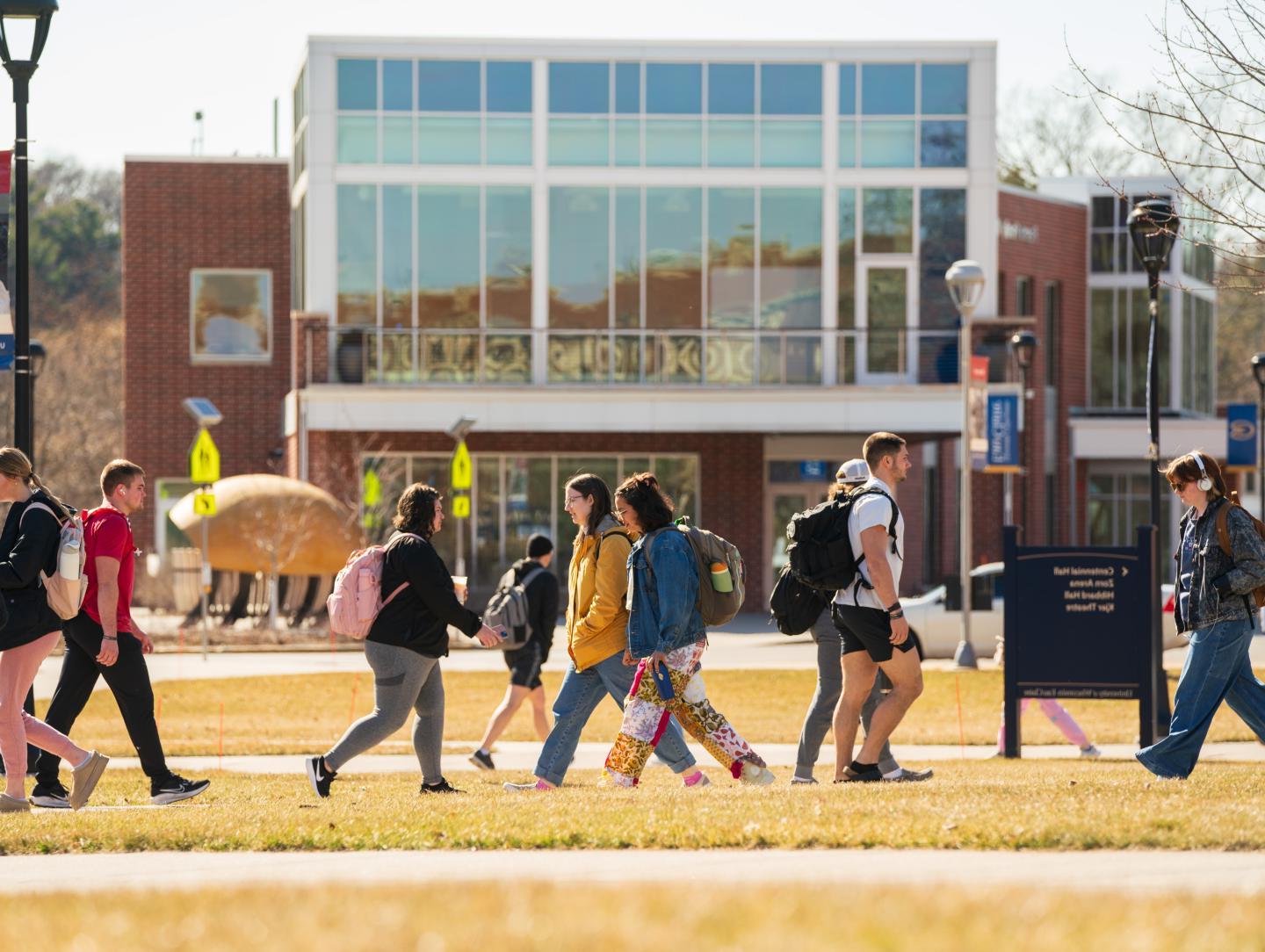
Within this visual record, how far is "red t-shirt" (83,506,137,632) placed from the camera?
10.6 m

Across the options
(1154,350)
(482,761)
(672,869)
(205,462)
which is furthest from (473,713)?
(672,869)

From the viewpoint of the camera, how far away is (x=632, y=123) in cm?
3597

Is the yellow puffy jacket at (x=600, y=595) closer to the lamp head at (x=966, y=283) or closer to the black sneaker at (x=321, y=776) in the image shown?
the black sneaker at (x=321, y=776)

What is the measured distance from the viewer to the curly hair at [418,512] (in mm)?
11188

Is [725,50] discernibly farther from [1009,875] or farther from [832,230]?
[1009,875]

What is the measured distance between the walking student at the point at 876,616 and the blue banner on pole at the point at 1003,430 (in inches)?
745

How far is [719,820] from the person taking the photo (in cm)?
856

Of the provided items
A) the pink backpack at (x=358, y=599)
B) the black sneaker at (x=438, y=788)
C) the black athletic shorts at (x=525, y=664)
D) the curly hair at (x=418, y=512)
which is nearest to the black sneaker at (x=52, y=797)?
the pink backpack at (x=358, y=599)

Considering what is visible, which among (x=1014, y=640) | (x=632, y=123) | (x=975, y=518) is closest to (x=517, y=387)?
(x=632, y=123)

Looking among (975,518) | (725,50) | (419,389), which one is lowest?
(975,518)

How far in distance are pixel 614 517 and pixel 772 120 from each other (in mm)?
25853

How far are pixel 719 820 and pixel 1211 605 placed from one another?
3.38 meters

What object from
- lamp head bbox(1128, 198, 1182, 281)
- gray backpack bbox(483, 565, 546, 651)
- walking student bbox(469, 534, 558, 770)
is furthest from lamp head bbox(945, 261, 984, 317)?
gray backpack bbox(483, 565, 546, 651)

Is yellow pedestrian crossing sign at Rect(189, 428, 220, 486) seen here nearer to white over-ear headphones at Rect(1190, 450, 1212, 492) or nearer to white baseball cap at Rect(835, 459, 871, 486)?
white baseball cap at Rect(835, 459, 871, 486)
